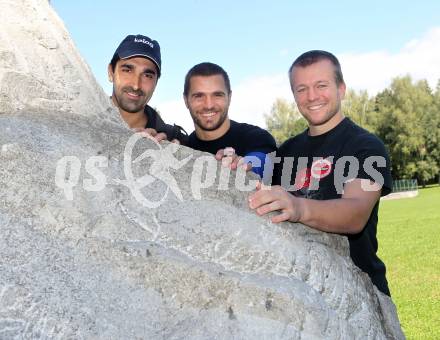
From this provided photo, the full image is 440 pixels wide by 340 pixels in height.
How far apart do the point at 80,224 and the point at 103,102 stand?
3.23 feet

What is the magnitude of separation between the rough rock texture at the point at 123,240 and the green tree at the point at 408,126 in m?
65.2

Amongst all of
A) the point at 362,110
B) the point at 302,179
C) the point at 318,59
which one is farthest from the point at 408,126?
the point at 302,179

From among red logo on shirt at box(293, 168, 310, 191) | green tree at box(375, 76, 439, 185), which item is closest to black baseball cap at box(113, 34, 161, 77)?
red logo on shirt at box(293, 168, 310, 191)

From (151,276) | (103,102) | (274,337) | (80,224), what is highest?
(103,102)

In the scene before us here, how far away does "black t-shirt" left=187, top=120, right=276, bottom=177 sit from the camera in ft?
13.5

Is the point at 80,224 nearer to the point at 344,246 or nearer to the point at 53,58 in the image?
the point at 53,58

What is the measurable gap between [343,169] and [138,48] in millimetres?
2010

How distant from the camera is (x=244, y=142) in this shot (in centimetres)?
430

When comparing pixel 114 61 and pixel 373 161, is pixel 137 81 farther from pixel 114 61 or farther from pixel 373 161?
pixel 373 161

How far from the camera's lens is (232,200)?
316 cm

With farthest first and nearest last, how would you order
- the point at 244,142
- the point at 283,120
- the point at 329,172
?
the point at 283,120
the point at 244,142
the point at 329,172

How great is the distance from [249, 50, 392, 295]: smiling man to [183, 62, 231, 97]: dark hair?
906 mm

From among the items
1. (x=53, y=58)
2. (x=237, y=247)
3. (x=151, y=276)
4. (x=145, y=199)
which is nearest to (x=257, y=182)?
(x=237, y=247)

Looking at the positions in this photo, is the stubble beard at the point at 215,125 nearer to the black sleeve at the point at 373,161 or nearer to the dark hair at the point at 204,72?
the dark hair at the point at 204,72
